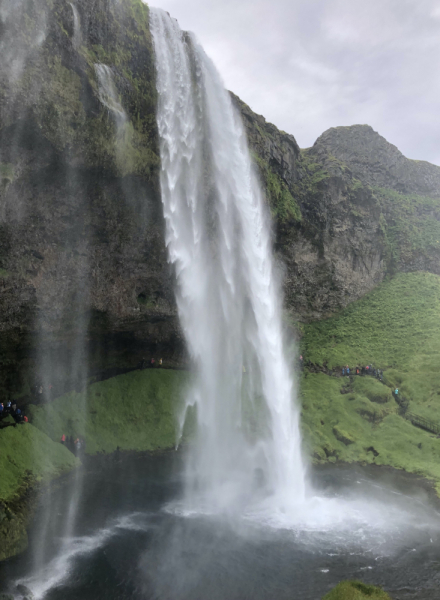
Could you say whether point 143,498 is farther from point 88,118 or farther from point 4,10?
point 4,10

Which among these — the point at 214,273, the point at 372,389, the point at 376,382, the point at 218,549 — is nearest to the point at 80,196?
the point at 214,273

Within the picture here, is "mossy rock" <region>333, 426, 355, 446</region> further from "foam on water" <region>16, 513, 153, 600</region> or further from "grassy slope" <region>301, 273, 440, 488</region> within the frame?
"foam on water" <region>16, 513, 153, 600</region>

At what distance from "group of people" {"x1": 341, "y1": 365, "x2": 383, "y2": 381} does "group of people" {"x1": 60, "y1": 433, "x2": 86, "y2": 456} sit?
20.1 metres

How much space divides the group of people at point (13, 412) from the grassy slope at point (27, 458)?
0.52 metres

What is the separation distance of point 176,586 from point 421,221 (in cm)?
5298

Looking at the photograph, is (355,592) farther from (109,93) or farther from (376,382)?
(109,93)

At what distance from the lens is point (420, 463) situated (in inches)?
926

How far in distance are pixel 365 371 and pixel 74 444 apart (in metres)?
21.8

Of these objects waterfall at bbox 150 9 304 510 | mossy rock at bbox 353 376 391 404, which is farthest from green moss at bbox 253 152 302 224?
mossy rock at bbox 353 376 391 404

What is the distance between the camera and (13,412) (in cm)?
2350

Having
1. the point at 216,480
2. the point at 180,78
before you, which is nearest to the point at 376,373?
the point at 216,480

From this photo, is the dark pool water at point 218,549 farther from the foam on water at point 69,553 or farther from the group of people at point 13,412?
the group of people at point 13,412

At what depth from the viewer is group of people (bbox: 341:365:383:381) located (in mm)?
31500

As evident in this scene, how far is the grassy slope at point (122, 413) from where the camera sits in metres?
25.1
